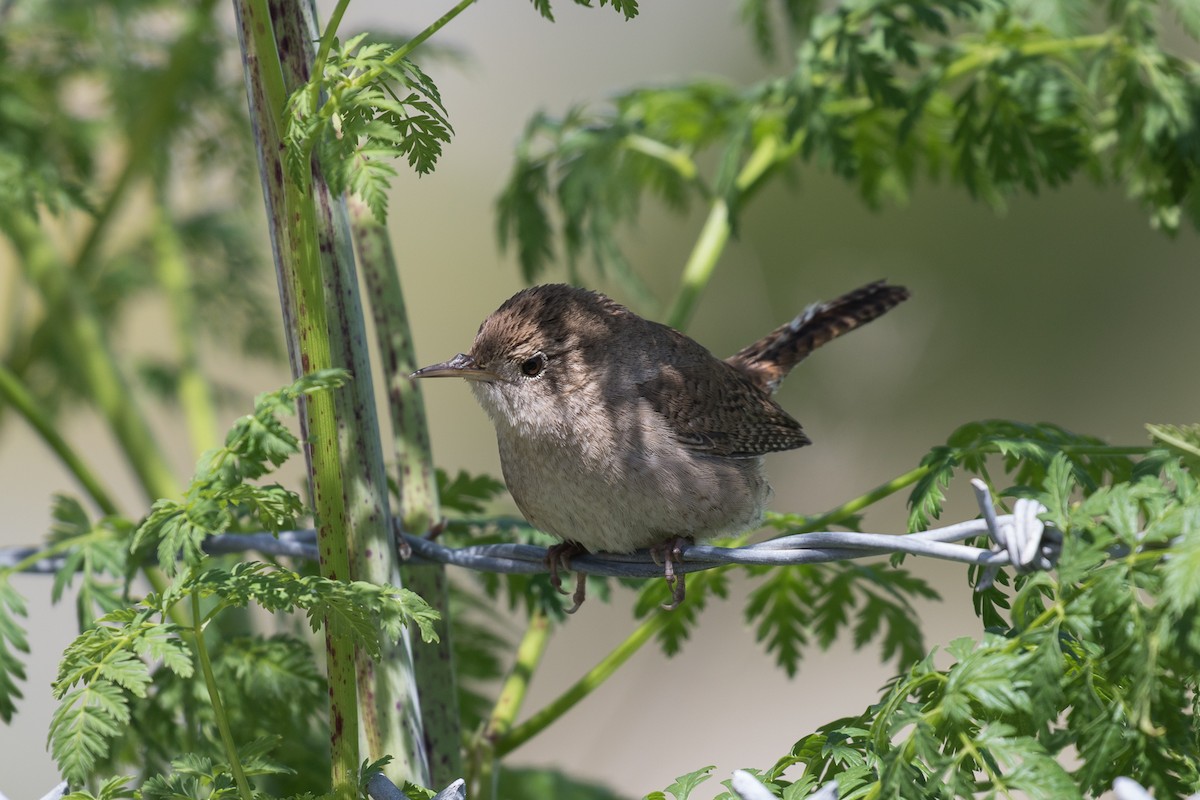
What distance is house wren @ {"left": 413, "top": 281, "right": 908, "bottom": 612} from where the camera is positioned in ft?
7.98

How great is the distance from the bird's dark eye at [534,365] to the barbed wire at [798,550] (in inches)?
17.8

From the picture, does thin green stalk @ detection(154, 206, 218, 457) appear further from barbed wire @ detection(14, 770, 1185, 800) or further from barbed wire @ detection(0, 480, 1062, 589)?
barbed wire @ detection(14, 770, 1185, 800)

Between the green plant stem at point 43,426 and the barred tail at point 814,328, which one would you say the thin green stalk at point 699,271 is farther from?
the green plant stem at point 43,426

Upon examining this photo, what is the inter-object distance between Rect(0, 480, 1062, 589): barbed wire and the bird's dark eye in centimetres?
45

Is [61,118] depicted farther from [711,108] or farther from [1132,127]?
[1132,127]

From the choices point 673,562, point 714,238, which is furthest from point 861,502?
point 714,238

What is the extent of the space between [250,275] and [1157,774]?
3.62 metres

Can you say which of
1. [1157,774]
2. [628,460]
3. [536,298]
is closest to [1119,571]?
[1157,774]

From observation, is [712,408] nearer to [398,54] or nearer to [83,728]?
[398,54]

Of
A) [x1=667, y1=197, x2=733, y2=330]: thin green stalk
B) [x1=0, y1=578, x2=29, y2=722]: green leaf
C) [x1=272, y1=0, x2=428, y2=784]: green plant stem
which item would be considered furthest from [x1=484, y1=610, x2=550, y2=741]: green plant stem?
[x1=0, y1=578, x2=29, y2=722]: green leaf

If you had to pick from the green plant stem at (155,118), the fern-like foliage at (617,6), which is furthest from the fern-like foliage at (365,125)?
the green plant stem at (155,118)

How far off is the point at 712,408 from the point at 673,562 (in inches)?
21.8

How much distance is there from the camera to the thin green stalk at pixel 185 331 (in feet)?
10.9

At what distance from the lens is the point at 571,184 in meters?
2.99
